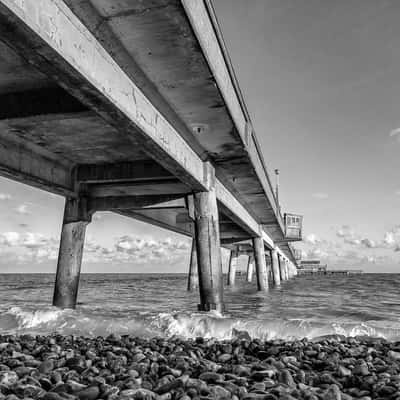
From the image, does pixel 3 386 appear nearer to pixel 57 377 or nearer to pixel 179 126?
pixel 57 377

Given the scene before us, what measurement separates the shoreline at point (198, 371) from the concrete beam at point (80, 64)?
311cm

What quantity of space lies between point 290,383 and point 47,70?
4.01m

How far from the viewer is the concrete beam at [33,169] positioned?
845 centimetres

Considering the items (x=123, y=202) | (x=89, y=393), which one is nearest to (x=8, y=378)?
(x=89, y=393)

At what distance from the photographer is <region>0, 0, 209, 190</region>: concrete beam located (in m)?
3.56

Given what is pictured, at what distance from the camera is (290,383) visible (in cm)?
321

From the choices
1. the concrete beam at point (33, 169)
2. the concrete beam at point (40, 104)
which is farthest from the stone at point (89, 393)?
the concrete beam at point (33, 169)

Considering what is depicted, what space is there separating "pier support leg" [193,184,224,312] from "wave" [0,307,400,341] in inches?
91.0

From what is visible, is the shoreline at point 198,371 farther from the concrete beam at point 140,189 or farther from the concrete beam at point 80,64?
the concrete beam at point 140,189

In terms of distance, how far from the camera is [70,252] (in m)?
11.3

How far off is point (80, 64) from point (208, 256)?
6.45 m

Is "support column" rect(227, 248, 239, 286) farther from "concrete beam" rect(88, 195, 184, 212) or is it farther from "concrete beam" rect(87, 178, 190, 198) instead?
"concrete beam" rect(87, 178, 190, 198)

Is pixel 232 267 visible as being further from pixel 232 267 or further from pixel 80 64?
pixel 80 64

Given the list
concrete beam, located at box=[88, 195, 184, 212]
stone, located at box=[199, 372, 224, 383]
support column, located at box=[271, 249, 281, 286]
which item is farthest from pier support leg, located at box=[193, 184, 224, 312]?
support column, located at box=[271, 249, 281, 286]
